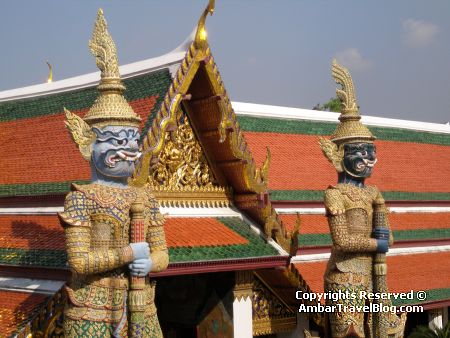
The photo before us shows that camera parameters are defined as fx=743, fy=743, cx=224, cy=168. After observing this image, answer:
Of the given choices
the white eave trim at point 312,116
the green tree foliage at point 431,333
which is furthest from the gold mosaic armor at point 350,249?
the white eave trim at point 312,116

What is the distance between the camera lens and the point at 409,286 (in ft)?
37.9

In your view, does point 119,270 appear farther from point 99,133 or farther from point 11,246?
point 11,246

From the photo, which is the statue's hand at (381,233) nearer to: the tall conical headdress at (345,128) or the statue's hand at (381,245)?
the statue's hand at (381,245)

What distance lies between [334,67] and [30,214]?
4.14 metres

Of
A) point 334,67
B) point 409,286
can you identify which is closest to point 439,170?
point 409,286

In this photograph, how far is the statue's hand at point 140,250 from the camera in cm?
608

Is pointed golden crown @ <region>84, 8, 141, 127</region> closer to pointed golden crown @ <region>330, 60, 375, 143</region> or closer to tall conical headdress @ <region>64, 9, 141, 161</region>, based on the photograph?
tall conical headdress @ <region>64, 9, 141, 161</region>

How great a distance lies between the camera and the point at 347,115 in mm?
8734

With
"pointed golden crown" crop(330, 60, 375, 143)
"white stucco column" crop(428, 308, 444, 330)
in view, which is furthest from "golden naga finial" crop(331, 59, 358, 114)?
"white stucco column" crop(428, 308, 444, 330)

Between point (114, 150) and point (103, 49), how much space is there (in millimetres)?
953

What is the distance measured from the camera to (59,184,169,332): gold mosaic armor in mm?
5953

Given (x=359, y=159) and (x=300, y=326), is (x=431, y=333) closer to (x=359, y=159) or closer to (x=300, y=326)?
(x=300, y=326)

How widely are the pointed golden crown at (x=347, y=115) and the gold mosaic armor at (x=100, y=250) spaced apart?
317cm

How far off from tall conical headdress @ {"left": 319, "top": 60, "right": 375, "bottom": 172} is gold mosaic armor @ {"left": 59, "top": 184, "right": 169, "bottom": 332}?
3029mm
